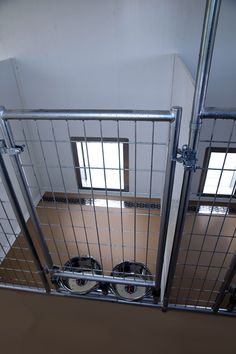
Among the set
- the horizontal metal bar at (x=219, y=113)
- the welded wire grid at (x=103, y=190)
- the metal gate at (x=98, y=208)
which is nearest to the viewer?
the horizontal metal bar at (x=219, y=113)

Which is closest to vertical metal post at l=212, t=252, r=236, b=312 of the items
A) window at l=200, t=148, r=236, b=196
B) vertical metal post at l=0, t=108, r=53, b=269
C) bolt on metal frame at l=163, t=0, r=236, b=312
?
bolt on metal frame at l=163, t=0, r=236, b=312

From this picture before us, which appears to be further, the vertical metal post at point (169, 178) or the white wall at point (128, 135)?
the white wall at point (128, 135)

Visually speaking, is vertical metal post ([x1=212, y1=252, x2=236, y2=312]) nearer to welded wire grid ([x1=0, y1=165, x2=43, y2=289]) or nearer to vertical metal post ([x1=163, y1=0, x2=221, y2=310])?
vertical metal post ([x1=163, y1=0, x2=221, y2=310])

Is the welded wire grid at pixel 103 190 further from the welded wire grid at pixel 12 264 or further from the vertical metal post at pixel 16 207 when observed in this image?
the vertical metal post at pixel 16 207

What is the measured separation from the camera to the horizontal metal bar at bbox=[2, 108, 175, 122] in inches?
29.2

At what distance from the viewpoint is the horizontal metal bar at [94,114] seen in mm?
741

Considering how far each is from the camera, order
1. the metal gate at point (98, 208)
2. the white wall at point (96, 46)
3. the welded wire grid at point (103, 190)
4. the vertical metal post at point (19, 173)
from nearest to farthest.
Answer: the vertical metal post at point (19, 173), the metal gate at point (98, 208), the white wall at point (96, 46), the welded wire grid at point (103, 190)

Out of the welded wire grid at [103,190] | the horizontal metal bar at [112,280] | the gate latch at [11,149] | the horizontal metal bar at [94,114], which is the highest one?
the horizontal metal bar at [94,114]

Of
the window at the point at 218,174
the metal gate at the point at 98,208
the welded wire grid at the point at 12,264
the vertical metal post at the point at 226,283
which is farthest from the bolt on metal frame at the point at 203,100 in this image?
the window at the point at 218,174

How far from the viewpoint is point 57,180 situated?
3436 mm

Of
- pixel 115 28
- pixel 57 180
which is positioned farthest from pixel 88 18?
pixel 57 180

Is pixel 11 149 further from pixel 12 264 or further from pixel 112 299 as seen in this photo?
pixel 12 264

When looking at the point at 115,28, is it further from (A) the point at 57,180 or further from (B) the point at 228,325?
A: (B) the point at 228,325

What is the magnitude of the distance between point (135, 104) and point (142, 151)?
1.95 feet
